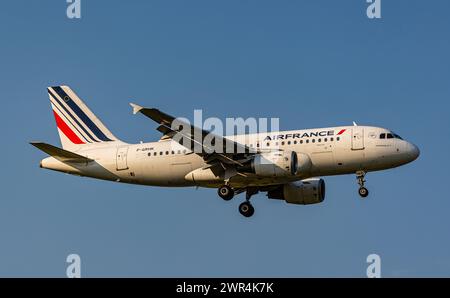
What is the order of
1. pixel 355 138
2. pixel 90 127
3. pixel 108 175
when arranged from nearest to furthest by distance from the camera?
pixel 355 138, pixel 108 175, pixel 90 127

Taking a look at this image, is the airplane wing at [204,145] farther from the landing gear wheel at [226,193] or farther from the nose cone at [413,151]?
the nose cone at [413,151]

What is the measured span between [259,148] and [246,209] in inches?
177

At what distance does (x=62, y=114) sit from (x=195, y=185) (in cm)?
1267

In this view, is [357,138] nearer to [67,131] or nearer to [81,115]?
[81,115]

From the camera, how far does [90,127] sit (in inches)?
2516

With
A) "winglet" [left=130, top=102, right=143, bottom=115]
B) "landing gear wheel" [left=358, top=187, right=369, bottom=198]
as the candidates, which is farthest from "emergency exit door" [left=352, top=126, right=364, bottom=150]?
"winglet" [left=130, top=102, right=143, bottom=115]

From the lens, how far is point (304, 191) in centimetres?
6147

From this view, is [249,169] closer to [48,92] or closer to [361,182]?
[361,182]

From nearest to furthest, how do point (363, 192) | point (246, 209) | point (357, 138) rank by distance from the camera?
point (357, 138) < point (363, 192) < point (246, 209)

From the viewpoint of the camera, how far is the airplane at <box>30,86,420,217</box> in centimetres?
5522

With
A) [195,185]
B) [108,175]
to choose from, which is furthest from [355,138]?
[108,175]

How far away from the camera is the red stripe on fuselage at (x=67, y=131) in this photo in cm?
6350

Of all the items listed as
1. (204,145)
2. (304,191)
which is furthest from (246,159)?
(304,191)
